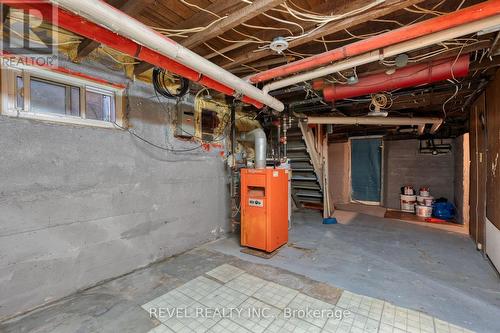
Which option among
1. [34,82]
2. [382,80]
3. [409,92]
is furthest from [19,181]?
[409,92]

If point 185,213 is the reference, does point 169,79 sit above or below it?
above

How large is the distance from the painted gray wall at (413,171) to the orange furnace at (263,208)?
13.8ft

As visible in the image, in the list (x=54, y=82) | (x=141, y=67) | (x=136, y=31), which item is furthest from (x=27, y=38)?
(x=136, y=31)

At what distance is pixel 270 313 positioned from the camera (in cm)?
173

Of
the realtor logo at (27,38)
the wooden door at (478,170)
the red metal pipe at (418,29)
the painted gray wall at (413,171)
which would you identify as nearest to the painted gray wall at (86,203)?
the realtor logo at (27,38)

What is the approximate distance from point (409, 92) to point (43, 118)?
3.88 m

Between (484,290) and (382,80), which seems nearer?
(484,290)

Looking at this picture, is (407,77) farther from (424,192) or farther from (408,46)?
(424,192)

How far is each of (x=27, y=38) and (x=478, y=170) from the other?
5.22 metres

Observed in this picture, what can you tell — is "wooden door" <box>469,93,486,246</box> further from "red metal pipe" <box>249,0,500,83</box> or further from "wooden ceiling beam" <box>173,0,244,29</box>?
"wooden ceiling beam" <box>173,0,244,29</box>

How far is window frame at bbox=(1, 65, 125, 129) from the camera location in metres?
1.71

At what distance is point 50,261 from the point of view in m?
1.88

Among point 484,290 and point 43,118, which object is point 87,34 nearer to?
point 43,118

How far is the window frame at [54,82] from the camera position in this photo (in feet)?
5.59
